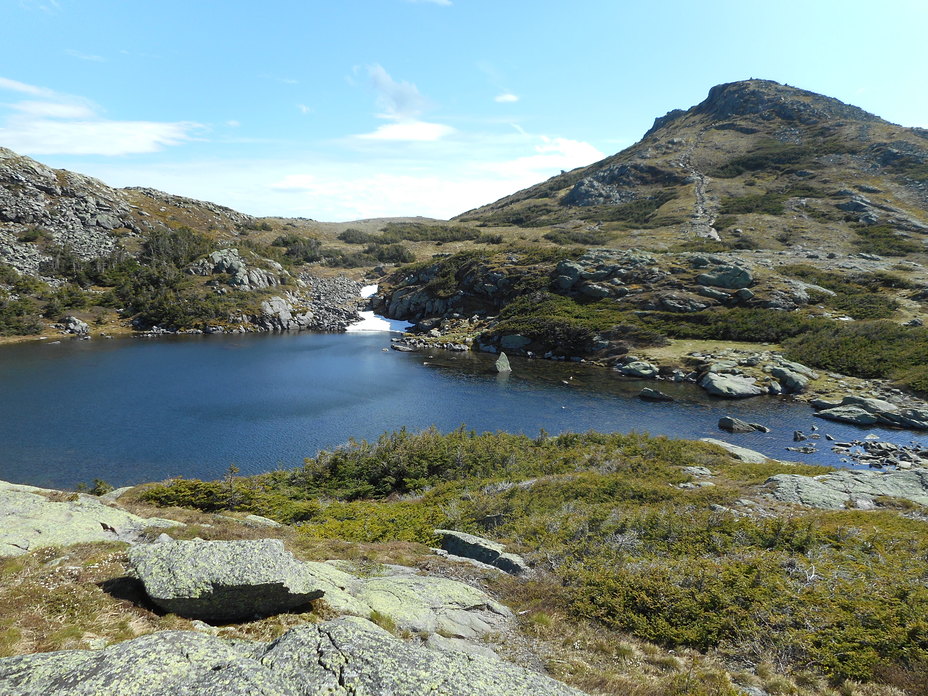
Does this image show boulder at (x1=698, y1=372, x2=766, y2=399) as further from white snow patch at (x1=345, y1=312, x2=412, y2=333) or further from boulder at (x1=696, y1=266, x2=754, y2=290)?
white snow patch at (x1=345, y1=312, x2=412, y2=333)

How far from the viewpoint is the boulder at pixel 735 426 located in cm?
4809

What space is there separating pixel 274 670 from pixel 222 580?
3.80 meters

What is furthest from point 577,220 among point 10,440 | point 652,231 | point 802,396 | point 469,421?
point 10,440

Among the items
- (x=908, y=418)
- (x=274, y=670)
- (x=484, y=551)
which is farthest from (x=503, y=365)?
(x=274, y=670)

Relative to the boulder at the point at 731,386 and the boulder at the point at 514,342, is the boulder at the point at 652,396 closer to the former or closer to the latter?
the boulder at the point at 731,386

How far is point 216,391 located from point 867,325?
9227 cm

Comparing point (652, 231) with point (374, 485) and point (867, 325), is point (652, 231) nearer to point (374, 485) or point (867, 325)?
point (867, 325)

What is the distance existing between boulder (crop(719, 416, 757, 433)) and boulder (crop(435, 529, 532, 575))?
129 ft

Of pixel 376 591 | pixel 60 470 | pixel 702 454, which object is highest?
pixel 376 591

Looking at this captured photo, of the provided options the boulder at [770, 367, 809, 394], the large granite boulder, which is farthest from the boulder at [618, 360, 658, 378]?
the large granite boulder

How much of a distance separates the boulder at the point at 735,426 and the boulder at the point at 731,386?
11198 millimetres

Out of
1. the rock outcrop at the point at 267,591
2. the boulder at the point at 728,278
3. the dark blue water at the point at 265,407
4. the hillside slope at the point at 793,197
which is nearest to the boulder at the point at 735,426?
the dark blue water at the point at 265,407

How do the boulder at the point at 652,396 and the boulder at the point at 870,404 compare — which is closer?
the boulder at the point at 870,404

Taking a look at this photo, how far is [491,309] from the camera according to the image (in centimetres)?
Result: 10762
